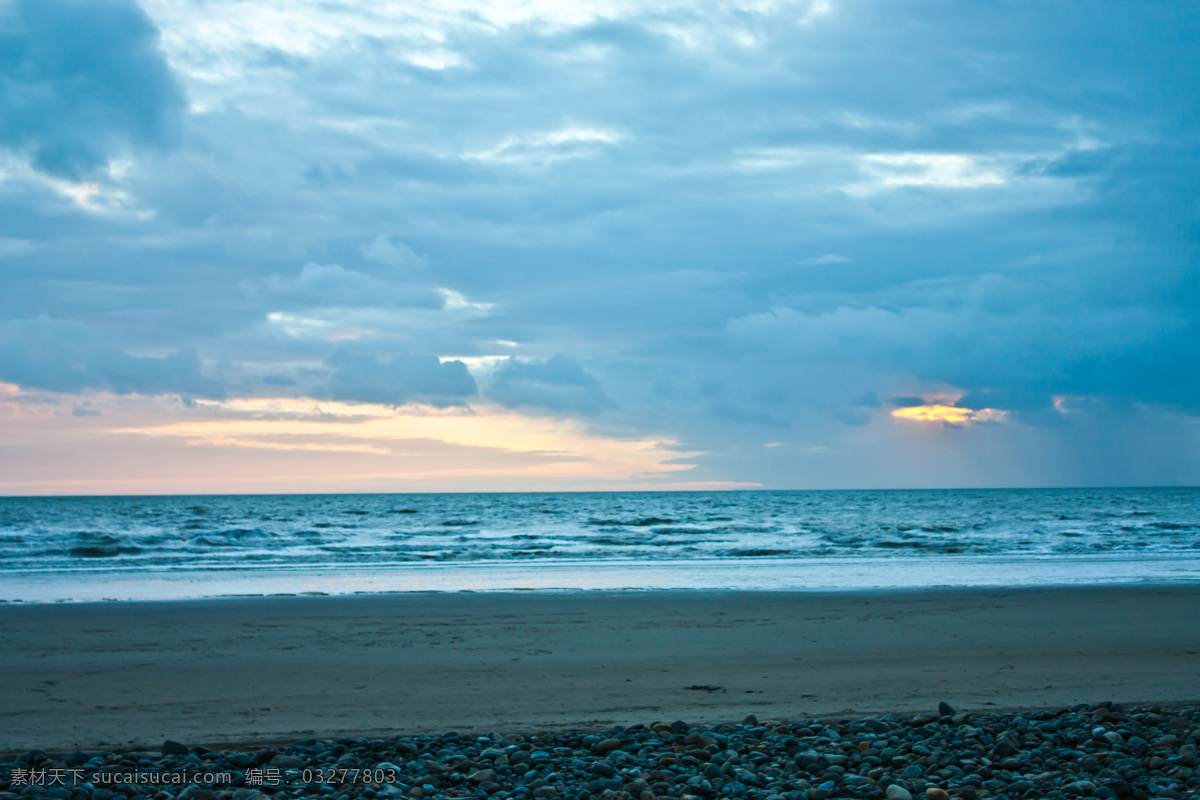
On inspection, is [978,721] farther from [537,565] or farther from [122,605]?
[537,565]

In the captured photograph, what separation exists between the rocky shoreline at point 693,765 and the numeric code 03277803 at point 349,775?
1 centimetres

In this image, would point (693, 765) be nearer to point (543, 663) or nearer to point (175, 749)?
point (175, 749)

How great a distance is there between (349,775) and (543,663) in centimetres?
430

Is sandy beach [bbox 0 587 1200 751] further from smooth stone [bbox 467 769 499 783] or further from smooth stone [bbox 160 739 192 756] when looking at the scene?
smooth stone [bbox 467 769 499 783]

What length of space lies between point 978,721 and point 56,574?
22756 millimetres

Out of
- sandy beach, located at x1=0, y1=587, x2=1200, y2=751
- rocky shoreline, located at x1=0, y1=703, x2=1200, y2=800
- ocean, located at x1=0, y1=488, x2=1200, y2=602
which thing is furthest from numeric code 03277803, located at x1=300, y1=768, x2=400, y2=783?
ocean, located at x1=0, y1=488, x2=1200, y2=602

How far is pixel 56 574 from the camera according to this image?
68.0ft

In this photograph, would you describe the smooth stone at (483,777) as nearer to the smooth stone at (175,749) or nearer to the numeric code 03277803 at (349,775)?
the numeric code 03277803 at (349,775)

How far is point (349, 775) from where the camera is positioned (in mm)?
5082

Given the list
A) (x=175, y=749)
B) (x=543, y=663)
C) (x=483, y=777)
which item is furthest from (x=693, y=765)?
(x=543, y=663)

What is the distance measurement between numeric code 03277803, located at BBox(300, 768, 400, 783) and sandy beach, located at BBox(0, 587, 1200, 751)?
1380 mm

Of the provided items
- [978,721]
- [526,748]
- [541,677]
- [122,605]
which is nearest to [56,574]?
[122,605]

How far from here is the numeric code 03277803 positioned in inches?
197

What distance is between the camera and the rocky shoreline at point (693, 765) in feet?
15.6
